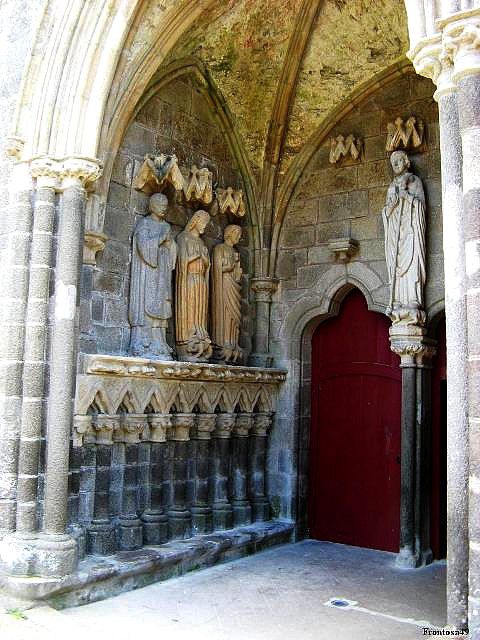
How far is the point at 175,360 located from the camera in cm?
647

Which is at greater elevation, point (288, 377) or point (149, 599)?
point (288, 377)

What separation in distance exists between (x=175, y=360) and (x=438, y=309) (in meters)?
2.40

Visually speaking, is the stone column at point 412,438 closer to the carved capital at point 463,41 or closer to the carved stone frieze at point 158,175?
the carved stone frieze at point 158,175

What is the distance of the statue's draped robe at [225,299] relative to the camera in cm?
712

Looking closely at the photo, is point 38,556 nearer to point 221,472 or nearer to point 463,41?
point 221,472

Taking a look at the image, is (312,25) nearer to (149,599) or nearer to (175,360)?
(175,360)

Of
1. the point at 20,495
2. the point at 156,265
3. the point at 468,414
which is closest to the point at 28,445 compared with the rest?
the point at 20,495

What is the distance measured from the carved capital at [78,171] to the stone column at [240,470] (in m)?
2.81

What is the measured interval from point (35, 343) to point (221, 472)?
251 cm

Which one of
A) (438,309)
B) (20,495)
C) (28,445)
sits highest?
(438,309)

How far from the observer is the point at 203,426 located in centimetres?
666

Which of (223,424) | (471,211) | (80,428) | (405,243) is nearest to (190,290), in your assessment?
(223,424)

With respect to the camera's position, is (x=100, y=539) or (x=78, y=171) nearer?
Result: (x=78, y=171)

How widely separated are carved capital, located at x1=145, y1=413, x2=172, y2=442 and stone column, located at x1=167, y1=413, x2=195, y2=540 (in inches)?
6.5
